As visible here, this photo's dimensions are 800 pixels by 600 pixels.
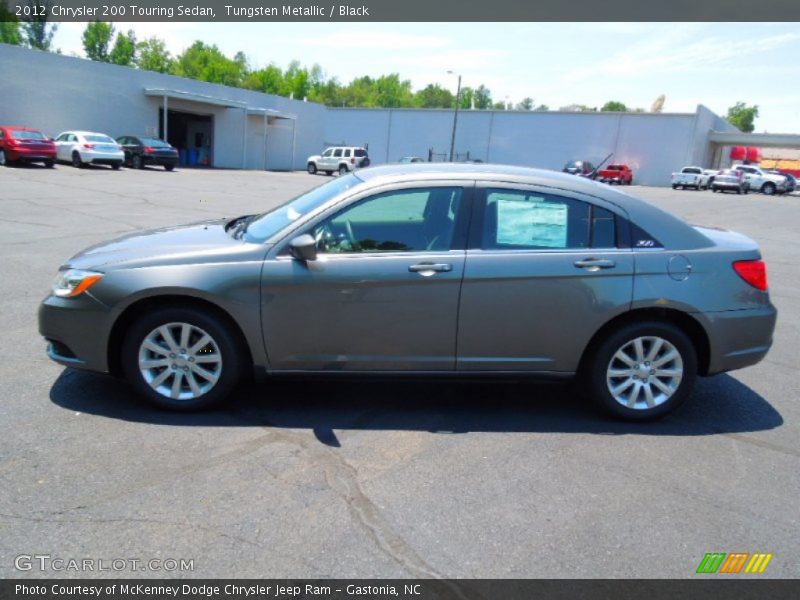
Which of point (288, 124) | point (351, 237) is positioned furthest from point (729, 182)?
point (351, 237)

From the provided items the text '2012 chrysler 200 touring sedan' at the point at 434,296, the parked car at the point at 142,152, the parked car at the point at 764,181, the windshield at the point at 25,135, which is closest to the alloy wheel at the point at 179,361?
the text '2012 chrysler 200 touring sedan' at the point at 434,296

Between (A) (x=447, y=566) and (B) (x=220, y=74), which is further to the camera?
(B) (x=220, y=74)

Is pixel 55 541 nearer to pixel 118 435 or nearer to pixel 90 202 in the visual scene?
pixel 118 435

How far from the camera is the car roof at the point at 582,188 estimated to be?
4270mm

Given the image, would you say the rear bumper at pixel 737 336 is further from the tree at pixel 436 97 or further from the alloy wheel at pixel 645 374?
the tree at pixel 436 97

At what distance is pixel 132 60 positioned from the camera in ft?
311

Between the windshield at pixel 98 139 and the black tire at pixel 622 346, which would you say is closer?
the black tire at pixel 622 346

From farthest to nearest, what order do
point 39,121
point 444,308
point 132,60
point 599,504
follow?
point 132,60, point 39,121, point 444,308, point 599,504

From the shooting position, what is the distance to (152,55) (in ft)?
312

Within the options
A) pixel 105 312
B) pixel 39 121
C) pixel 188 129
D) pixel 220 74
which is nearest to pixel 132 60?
pixel 220 74

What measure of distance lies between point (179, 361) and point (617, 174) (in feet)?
167

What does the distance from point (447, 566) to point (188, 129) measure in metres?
46.2
